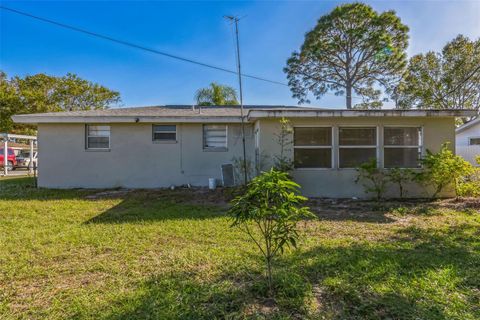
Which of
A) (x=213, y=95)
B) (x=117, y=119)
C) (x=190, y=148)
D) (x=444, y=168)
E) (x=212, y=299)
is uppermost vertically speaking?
(x=213, y=95)

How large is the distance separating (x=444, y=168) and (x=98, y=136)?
1125cm

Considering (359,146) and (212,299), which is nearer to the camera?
(212,299)

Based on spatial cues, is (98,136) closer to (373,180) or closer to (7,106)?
(373,180)

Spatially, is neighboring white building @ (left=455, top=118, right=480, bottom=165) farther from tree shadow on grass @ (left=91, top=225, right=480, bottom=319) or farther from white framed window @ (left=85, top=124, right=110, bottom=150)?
white framed window @ (left=85, top=124, right=110, bottom=150)

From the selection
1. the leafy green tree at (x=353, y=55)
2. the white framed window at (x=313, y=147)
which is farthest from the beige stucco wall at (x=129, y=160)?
the leafy green tree at (x=353, y=55)

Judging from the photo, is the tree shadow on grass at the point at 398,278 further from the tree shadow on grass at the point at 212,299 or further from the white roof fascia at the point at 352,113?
the white roof fascia at the point at 352,113

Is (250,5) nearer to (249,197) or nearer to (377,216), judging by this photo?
(377,216)

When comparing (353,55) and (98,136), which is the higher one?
(353,55)

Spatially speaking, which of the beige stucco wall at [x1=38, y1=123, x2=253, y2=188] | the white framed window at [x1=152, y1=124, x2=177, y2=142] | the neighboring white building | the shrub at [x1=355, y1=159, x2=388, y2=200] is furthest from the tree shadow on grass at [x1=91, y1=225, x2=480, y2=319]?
the neighboring white building

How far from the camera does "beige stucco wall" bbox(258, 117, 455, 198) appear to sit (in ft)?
25.8

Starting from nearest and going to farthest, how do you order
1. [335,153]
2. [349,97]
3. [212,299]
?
[212,299] < [335,153] < [349,97]

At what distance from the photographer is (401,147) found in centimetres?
796

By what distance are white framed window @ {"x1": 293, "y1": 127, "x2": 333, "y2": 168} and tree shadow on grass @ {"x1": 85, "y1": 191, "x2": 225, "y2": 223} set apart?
3.06m

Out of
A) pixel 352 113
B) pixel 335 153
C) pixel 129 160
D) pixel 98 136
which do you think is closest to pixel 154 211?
pixel 129 160
